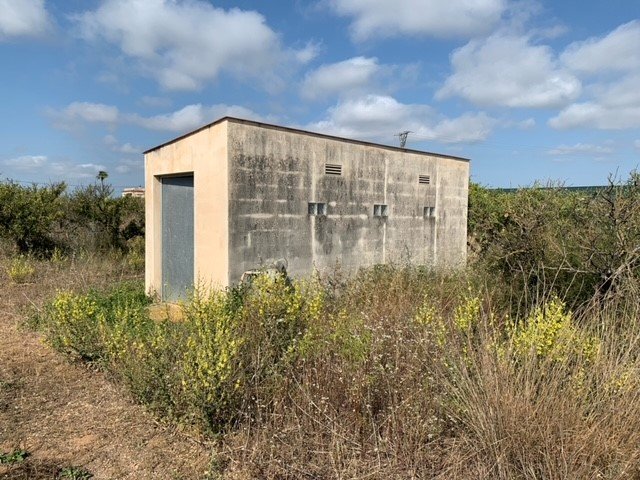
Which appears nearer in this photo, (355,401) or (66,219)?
(355,401)

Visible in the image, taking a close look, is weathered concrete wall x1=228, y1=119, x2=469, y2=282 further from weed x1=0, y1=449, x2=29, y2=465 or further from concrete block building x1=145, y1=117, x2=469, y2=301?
weed x1=0, y1=449, x2=29, y2=465

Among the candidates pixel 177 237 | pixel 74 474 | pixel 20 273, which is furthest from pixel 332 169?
pixel 20 273

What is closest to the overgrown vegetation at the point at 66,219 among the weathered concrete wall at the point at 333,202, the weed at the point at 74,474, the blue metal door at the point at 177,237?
the blue metal door at the point at 177,237

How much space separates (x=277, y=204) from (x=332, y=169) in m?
1.63

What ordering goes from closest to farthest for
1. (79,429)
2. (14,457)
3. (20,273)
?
(14,457) → (79,429) → (20,273)

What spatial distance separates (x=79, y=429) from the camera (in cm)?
387

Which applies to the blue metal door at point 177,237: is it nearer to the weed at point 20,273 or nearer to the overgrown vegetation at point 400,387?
the weed at point 20,273

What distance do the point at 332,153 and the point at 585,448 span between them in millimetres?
6937

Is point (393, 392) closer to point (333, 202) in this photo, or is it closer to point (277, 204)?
point (277, 204)

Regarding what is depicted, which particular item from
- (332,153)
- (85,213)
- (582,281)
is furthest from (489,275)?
(85,213)

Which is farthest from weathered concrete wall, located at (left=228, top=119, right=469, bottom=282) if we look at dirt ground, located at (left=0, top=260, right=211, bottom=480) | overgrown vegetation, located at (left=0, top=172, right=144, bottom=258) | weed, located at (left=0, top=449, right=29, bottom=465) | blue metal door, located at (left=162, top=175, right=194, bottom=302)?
overgrown vegetation, located at (left=0, top=172, right=144, bottom=258)

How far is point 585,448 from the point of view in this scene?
2.71 meters

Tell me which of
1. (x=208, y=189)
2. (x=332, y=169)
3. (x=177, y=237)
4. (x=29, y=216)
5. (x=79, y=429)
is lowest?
(x=79, y=429)

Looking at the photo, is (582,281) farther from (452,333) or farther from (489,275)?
(452,333)
